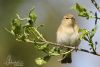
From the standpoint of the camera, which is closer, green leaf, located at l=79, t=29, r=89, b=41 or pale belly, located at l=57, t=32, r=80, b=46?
green leaf, located at l=79, t=29, r=89, b=41

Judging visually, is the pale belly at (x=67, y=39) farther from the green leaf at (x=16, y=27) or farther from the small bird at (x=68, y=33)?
the green leaf at (x=16, y=27)

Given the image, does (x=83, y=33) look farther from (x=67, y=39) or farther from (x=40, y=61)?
(x=67, y=39)

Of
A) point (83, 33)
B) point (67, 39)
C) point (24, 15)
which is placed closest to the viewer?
point (83, 33)

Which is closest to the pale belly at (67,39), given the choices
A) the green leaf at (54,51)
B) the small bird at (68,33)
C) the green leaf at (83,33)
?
the small bird at (68,33)

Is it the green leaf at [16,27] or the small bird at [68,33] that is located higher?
the green leaf at [16,27]

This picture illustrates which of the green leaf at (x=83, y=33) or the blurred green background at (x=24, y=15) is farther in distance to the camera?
the blurred green background at (x=24, y=15)

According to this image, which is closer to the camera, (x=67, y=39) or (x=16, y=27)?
(x=16, y=27)

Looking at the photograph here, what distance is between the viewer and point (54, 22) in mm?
9977

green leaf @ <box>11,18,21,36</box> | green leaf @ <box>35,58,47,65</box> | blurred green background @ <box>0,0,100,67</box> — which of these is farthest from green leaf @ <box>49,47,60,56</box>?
blurred green background @ <box>0,0,100,67</box>

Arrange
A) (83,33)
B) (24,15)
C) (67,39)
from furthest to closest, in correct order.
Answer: (24,15) → (67,39) → (83,33)

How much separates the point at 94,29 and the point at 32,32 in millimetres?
352

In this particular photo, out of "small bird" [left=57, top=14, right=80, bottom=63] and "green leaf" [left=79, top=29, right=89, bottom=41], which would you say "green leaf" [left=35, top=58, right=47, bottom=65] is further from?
"small bird" [left=57, top=14, right=80, bottom=63]

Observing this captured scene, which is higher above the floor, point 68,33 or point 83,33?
point 83,33

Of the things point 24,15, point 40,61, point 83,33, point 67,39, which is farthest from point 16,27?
point 24,15
